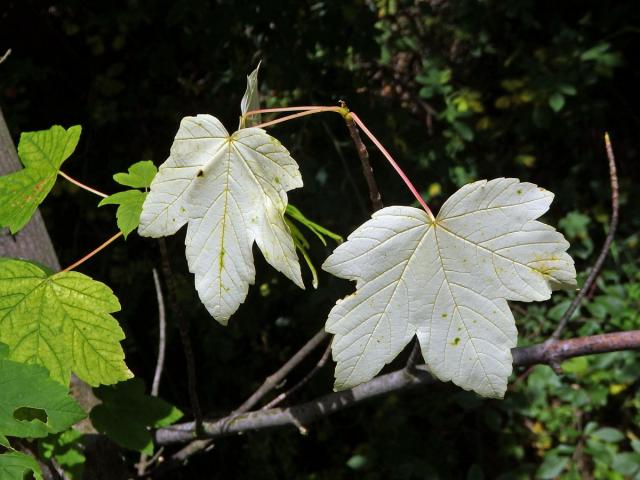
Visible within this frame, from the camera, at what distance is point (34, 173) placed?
968mm

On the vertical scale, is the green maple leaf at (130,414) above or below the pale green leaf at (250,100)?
below

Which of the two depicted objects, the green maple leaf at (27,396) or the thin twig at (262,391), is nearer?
the green maple leaf at (27,396)

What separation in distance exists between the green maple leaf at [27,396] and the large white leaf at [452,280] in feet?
1.16

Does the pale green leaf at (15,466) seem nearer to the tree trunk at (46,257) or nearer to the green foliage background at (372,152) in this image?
the tree trunk at (46,257)

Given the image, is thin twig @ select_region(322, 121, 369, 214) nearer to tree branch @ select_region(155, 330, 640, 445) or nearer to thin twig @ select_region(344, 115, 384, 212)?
tree branch @ select_region(155, 330, 640, 445)

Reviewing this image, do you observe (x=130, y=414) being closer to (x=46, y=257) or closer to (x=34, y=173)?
(x=46, y=257)

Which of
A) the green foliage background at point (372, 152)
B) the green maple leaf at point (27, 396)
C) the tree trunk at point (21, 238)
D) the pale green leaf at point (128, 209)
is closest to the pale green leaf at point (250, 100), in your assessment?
the pale green leaf at point (128, 209)

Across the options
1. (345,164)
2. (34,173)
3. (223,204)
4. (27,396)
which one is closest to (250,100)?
(223,204)

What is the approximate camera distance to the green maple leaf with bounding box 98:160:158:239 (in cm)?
84

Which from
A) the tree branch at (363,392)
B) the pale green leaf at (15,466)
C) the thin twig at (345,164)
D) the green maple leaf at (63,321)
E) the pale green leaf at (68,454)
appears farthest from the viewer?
the thin twig at (345,164)

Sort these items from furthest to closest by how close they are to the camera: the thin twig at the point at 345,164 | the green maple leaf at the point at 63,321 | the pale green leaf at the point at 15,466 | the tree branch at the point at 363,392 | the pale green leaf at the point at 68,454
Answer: the thin twig at the point at 345,164, the pale green leaf at the point at 68,454, the tree branch at the point at 363,392, the green maple leaf at the point at 63,321, the pale green leaf at the point at 15,466

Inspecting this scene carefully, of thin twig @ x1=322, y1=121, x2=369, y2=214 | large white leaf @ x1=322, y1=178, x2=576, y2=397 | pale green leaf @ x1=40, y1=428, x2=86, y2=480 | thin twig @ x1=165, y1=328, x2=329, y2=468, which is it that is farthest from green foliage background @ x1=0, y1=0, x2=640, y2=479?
large white leaf @ x1=322, y1=178, x2=576, y2=397

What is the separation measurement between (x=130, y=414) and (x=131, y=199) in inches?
20.4

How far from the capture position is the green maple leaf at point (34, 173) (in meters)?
0.92
